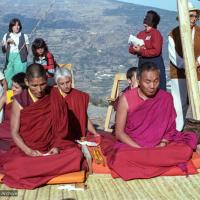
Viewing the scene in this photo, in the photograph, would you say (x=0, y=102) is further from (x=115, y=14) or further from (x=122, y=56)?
(x=115, y=14)

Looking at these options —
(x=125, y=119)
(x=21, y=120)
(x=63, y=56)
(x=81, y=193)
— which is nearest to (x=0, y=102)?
(x=21, y=120)

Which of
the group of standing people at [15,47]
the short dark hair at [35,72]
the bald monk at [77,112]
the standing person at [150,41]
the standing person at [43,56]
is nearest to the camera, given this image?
the short dark hair at [35,72]

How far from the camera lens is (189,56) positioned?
23.4 ft

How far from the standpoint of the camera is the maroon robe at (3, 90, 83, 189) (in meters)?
5.84

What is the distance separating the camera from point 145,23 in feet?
27.9

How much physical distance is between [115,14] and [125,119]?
64.9 meters

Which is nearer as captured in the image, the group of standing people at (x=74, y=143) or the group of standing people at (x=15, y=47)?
the group of standing people at (x=74, y=143)

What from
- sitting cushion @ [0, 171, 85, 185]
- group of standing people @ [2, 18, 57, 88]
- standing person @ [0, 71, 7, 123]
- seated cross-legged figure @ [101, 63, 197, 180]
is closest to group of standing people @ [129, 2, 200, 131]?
seated cross-legged figure @ [101, 63, 197, 180]

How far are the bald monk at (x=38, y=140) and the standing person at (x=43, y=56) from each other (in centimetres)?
302

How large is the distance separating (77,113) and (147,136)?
132 cm

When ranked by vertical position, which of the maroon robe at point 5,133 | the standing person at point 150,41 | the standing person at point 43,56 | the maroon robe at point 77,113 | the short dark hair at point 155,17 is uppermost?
the short dark hair at point 155,17

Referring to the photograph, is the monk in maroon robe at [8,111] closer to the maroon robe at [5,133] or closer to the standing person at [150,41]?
the maroon robe at [5,133]

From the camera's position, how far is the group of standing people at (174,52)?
7.87 m

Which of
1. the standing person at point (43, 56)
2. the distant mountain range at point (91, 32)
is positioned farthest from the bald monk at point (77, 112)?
the distant mountain range at point (91, 32)
